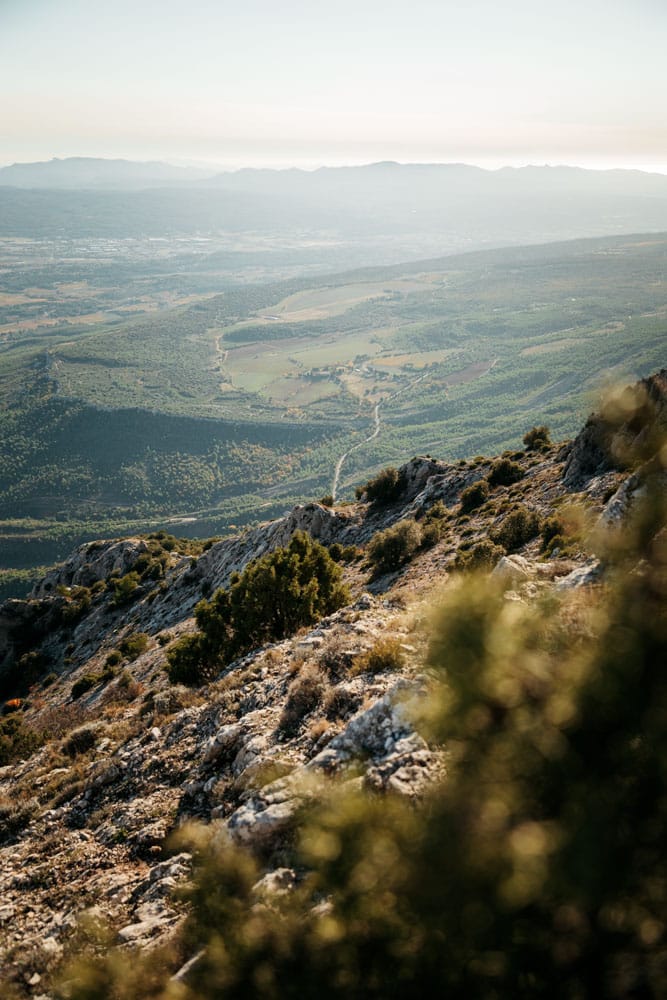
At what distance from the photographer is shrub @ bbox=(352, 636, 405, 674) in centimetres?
1333

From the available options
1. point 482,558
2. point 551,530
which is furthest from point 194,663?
point 551,530

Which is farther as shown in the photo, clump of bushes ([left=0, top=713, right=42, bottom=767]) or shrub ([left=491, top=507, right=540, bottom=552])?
shrub ([left=491, top=507, right=540, bottom=552])

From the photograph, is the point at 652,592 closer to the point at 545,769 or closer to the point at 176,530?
the point at 545,769

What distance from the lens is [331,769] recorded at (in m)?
9.93

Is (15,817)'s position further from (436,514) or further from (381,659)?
(436,514)

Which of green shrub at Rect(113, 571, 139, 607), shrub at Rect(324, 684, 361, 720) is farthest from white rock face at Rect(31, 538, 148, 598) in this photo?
→ shrub at Rect(324, 684, 361, 720)

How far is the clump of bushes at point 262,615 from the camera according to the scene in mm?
21969

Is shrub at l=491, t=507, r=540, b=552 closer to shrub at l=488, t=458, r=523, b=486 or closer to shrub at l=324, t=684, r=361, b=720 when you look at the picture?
shrub at l=488, t=458, r=523, b=486

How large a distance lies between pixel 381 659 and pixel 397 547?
1860 cm

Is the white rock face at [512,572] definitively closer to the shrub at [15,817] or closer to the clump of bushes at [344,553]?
the shrub at [15,817]

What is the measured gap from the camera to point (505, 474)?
37219 mm

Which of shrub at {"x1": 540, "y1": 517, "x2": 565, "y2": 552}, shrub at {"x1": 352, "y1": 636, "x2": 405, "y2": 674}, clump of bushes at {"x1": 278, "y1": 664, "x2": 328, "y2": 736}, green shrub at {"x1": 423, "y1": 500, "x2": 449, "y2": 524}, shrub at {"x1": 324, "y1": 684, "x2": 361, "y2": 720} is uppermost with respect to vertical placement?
shrub at {"x1": 540, "y1": 517, "x2": 565, "y2": 552}

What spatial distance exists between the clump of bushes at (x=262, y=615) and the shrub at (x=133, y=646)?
49.2ft

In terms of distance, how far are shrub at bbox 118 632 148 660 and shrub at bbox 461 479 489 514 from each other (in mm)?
22874
